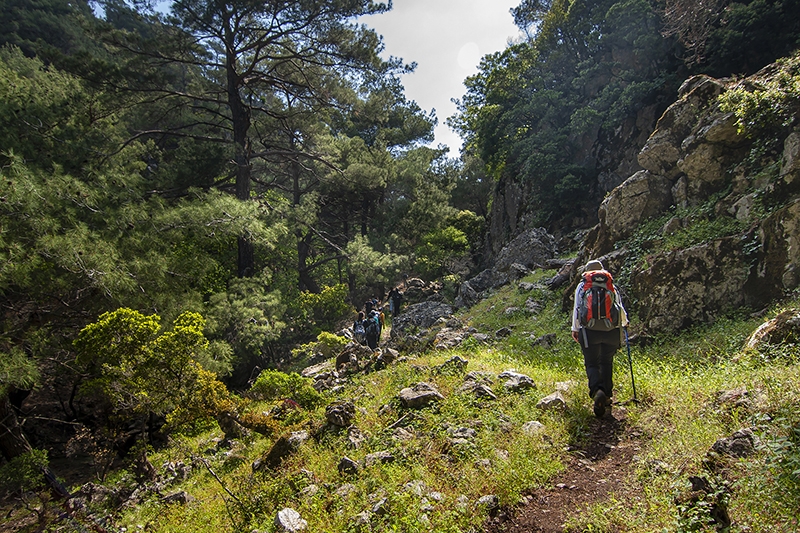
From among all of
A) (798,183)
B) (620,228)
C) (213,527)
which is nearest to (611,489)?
(213,527)

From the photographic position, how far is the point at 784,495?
2318 millimetres

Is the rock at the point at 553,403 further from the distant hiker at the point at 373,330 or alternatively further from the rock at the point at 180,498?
the distant hiker at the point at 373,330

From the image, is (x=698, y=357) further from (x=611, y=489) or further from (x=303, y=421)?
(x=303, y=421)

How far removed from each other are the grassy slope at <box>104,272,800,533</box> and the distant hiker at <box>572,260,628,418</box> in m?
0.35

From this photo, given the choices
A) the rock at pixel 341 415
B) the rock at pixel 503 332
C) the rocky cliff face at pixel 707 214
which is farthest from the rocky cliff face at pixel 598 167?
the rock at pixel 341 415

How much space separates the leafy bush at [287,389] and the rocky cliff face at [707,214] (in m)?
6.28

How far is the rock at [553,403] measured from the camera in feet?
15.2

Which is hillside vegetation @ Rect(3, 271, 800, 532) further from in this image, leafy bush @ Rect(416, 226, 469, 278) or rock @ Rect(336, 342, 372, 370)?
leafy bush @ Rect(416, 226, 469, 278)

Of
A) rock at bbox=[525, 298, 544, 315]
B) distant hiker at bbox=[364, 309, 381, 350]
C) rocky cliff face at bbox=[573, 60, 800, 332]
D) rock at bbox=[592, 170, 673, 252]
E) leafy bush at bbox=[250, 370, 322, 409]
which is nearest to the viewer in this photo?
rocky cliff face at bbox=[573, 60, 800, 332]

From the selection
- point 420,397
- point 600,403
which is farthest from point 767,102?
point 420,397

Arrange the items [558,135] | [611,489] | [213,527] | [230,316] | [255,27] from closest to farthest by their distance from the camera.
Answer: [611,489]
[213,527]
[230,316]
[255,27]
[558,135]

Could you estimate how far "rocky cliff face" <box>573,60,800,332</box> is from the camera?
22.2 ft

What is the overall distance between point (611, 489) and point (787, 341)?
3.08 meters

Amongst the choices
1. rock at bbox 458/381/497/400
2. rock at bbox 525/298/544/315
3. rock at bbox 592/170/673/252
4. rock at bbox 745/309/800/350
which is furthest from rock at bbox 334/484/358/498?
rock at bbox 592/170/673/252
